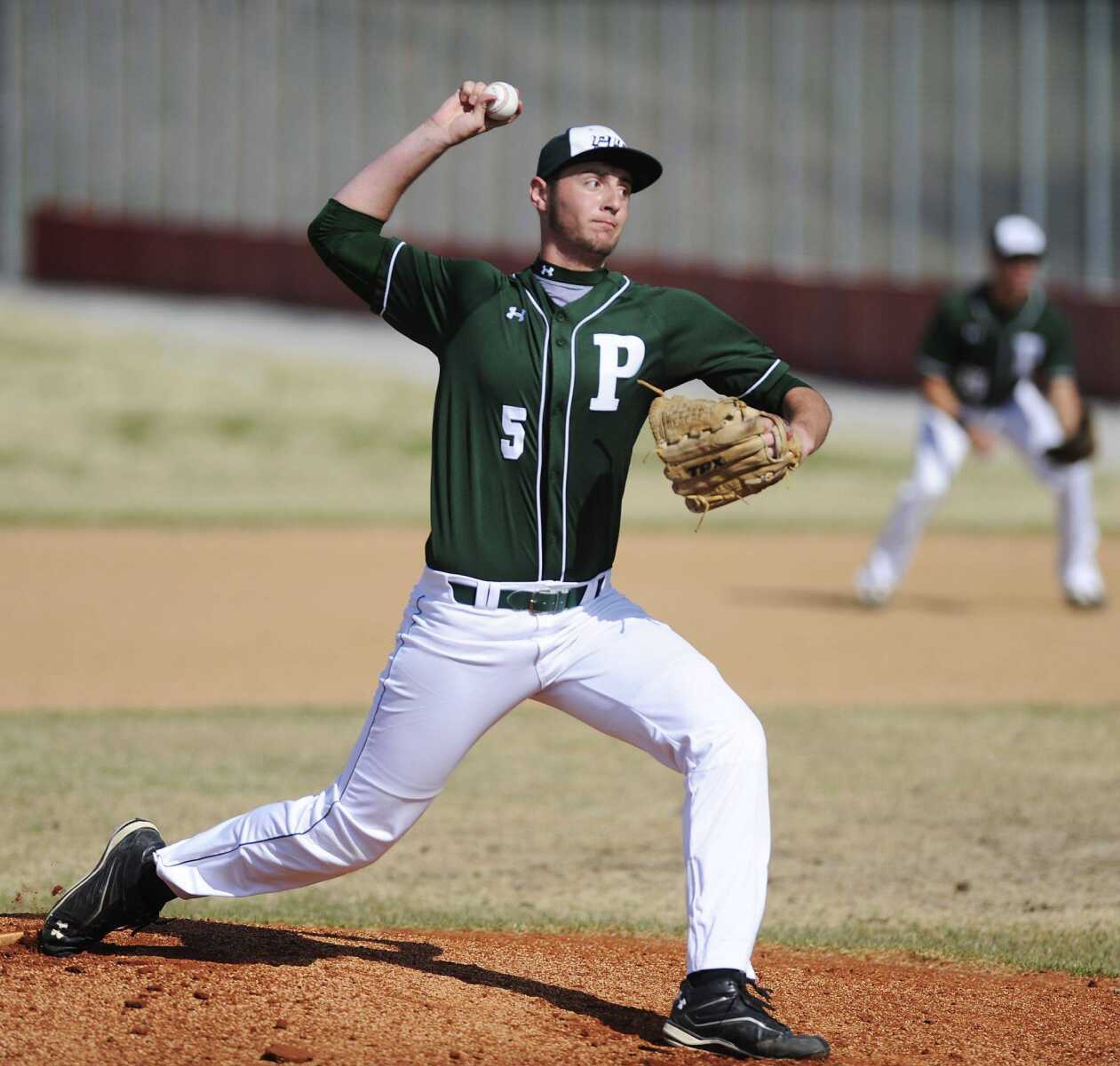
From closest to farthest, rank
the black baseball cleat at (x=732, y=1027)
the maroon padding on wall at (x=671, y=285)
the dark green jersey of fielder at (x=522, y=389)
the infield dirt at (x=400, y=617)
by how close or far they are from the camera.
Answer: the black baseball cleat at (x=732, y=1027) → the dark green jersey of fielder at (x=522, y=389) → the infield dirt at (x=400, y=617) → the maroon padding on wall at (x=671, y=285)

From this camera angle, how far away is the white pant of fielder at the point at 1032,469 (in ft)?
38.6

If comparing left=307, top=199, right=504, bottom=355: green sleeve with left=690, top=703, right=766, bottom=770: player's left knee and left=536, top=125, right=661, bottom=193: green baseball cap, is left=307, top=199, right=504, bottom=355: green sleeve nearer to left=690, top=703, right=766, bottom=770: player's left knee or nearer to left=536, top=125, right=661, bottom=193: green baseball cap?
left=536, top=125, right=661, bottom=193: green baseball cap

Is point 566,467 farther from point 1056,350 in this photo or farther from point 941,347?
point 1056,350

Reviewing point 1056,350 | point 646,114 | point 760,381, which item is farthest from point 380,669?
point 646,114

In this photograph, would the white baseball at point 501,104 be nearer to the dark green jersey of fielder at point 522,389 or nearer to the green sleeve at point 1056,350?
the dark green jersey of fielder at point 522,389

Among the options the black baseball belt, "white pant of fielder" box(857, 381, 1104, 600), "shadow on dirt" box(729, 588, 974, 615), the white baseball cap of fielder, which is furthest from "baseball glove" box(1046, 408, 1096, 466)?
the black baseball belt

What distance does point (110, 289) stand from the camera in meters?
30.5

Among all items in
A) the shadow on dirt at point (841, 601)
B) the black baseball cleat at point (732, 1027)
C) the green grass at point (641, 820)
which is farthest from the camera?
the shadow on dirt at point (841, 601)

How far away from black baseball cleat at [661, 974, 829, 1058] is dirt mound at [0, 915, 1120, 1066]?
7 cm

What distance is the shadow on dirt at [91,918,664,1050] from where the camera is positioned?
471 cm

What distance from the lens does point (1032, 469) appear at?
40.0ft

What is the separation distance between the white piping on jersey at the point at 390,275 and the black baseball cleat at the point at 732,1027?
187 cm

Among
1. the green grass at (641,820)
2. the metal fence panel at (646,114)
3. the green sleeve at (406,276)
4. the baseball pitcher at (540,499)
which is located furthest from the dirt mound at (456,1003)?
the metal fence panel at (646,114)

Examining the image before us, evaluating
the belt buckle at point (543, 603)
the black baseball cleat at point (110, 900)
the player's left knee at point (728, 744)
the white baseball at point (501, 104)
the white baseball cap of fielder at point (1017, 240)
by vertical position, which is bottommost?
the black baseball cleat at point (110, 900)
